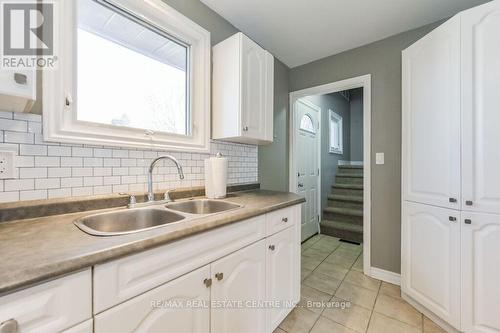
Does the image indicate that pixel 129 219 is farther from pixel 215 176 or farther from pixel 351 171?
pixel 351 171

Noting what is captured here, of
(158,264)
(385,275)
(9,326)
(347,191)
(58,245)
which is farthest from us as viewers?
(347,191)

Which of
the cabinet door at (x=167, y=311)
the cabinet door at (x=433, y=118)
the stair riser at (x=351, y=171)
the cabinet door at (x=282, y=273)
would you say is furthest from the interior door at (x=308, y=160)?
the cabinet door at (x=167, y=311)

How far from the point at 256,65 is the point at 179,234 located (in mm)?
1511

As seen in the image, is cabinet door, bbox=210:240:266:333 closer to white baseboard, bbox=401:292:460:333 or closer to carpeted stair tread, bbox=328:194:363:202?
white baseboard, bbox=401:292:460:333

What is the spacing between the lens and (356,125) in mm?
5148

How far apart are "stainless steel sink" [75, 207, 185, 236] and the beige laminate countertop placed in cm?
9

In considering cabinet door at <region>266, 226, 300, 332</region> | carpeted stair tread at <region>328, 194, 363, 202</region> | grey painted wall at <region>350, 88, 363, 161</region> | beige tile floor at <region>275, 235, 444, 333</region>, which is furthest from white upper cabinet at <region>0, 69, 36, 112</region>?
grey painted wall at <region>350, 88, 363, 161</region>

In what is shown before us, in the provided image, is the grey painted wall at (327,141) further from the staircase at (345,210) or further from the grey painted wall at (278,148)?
Answer: the grey painted wall at (278,148)

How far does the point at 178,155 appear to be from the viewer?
5.12ft

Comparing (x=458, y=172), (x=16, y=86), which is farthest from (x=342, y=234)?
(x=16, y=86)

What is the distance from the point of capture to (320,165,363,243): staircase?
10.4 feet

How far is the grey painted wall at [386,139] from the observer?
6.63ft

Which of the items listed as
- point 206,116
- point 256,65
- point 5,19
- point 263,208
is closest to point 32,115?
point 5,19

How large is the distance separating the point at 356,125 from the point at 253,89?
13.9 ft
